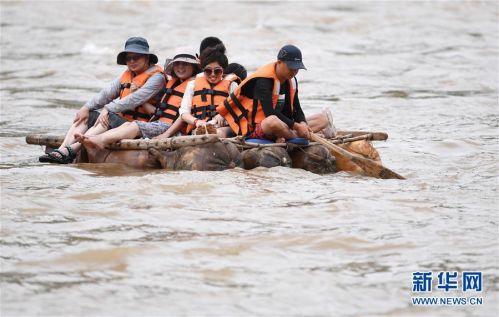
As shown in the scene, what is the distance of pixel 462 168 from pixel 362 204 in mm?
2403

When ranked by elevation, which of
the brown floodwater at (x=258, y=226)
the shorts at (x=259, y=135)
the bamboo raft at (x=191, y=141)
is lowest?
the brown floodwater at (x=258, y=226)

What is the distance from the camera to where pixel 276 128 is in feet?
27.4

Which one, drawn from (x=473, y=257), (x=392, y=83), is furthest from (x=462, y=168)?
(x=392, y=83)

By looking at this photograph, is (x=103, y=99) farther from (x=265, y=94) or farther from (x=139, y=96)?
(x=265, y=94)

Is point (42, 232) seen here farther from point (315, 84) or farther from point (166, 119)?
point (315, 84)

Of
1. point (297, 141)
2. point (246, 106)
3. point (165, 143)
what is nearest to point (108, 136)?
point (165, 143)

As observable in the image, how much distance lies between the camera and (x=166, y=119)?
905 centimetres

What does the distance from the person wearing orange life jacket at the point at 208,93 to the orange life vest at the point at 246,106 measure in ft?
0.56

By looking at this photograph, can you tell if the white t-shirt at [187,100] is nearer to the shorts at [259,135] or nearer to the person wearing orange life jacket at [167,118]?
the person wearing orange life jacket at [167,118]

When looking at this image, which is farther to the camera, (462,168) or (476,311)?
(462,168)

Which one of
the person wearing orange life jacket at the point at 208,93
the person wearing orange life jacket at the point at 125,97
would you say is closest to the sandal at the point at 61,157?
the person wearing orange life jacket at the point at 125,97

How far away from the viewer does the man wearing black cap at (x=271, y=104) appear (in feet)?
27.4

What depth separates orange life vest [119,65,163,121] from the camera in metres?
9.09

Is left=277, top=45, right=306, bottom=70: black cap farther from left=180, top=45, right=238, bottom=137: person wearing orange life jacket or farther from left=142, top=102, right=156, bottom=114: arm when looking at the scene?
left=142, top=102, right=156, bottom=114: arm
